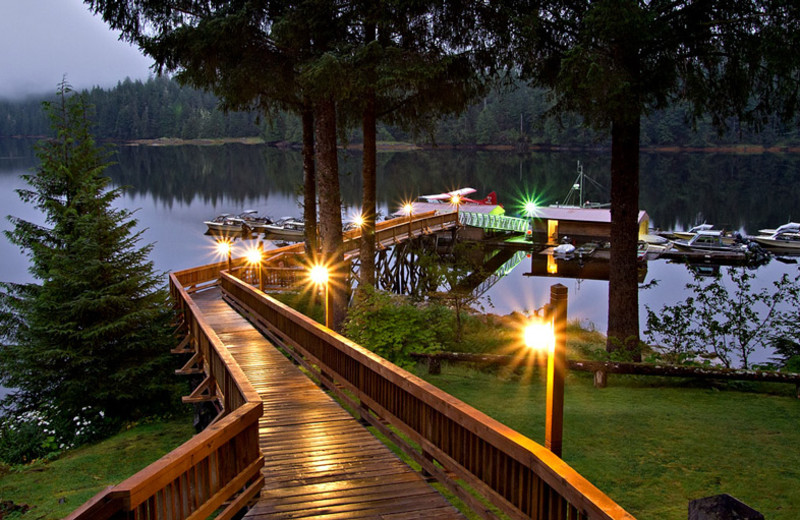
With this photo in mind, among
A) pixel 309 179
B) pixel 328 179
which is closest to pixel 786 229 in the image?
pixel 309 179

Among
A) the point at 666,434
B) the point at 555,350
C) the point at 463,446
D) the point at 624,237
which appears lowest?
the point at 666,434

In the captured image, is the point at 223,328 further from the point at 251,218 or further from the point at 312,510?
the point at 251,218

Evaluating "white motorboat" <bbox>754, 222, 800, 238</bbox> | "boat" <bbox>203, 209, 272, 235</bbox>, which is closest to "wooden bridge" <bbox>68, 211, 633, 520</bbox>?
"boat" <bbox>203, 209, 272, 235</bbox>

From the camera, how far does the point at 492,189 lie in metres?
80.3

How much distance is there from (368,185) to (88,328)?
8204mm

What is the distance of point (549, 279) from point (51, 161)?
2976 centimetres

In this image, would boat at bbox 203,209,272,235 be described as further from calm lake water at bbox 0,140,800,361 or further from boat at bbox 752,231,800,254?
boat at bbox 752,231,800,254

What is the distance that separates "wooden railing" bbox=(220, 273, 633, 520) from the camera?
453 cm

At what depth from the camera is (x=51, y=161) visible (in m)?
18.1

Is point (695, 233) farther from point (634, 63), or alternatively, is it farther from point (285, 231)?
point (634, 63)

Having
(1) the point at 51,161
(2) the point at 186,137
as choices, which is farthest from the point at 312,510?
(2) the point at 186,137

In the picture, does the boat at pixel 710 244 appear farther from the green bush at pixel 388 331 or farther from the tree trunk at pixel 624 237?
the green bush at pixel 388 331

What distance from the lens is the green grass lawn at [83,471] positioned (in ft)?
33.6

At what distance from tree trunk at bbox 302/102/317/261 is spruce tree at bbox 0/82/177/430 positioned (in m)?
6.09
